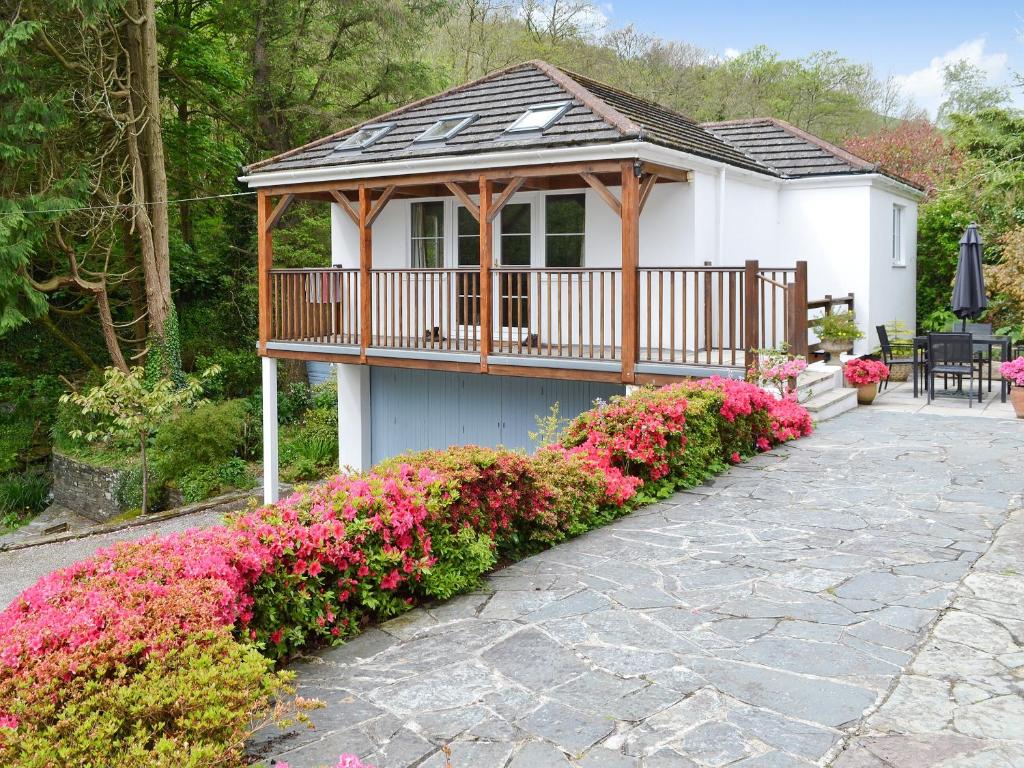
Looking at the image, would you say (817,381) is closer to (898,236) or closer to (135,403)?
(898,236)

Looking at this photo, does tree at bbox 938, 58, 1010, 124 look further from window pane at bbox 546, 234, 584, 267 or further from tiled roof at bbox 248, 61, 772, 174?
window pane at bbox 546, 234, 584, 267

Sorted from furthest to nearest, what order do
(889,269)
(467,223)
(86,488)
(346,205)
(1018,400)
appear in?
1. (86,488)
2. (889,269)
3. (467,223)
4. (346,205)
5. (1018,400)

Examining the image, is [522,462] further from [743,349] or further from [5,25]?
[5,25]

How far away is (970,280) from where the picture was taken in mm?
13148

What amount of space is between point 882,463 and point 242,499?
11.0 metres

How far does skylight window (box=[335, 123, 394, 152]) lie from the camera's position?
47.5ft

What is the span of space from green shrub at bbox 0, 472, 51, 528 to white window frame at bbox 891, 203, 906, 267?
58.2 feet

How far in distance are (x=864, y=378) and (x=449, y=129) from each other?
23.2 feet

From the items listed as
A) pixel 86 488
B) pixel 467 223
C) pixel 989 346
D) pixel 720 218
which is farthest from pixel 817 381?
pixel 86 488

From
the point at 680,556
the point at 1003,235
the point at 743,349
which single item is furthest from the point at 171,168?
the point at 680,556

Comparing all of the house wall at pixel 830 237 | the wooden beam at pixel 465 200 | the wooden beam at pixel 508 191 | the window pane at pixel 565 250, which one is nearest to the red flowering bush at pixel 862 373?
the house wall at pixel 830 237

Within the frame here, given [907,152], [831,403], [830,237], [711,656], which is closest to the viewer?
[711,656]

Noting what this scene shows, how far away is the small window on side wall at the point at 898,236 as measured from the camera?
16031 mm

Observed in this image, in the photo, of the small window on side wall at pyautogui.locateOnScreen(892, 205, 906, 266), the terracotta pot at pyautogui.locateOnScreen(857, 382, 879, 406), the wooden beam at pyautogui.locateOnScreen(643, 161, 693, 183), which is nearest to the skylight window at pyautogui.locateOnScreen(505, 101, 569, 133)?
the wooden beam at pyautogui.locateOnScreen(643, 161, 693, 183)
